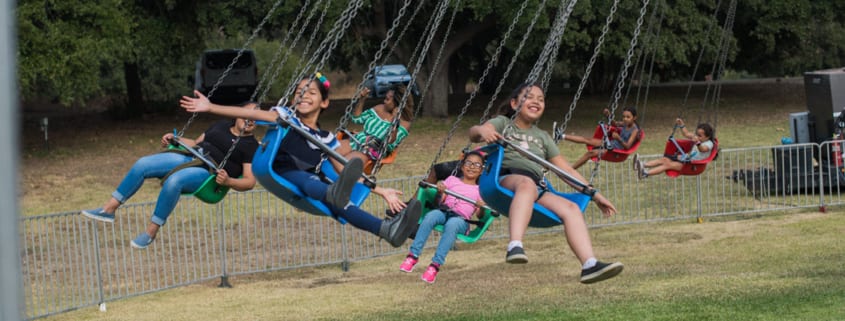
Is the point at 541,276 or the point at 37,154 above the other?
the point at 37,154

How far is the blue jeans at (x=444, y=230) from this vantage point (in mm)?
8062

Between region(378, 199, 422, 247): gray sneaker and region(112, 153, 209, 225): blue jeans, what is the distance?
1.42m

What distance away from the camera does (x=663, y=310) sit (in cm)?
1012

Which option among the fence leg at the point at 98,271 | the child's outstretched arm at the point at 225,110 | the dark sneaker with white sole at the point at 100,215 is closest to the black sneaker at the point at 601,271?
the child's outstretched arm at the point at 225,110

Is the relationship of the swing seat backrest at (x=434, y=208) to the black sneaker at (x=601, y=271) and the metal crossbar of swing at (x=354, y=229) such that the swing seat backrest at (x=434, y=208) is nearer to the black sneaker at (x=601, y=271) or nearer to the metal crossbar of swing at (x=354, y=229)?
the black sneaker at (x=601, y=271)

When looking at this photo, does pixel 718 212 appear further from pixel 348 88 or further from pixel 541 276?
pixel 348 88

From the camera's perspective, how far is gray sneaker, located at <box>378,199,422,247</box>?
7.05 m

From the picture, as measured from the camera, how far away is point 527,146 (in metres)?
7.43

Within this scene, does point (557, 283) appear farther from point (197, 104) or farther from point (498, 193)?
point (197, 104)

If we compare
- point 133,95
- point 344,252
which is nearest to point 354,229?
point 344,252

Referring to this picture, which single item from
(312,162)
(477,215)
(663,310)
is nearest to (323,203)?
(312,162)

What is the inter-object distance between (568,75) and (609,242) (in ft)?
94.9

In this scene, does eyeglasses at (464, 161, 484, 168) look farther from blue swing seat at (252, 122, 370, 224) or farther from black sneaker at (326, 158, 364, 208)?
black sneaker at (326, 158, 364, 208)

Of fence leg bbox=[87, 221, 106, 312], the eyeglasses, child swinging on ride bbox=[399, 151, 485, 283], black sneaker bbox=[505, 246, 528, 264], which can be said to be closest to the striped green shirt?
the eyeglasses
